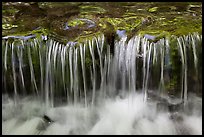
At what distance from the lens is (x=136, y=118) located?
17.3 feet

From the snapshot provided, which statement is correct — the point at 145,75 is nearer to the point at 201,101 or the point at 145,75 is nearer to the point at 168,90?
the point at 168,90

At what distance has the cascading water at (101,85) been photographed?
512cm

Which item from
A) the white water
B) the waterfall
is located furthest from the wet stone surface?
the white water

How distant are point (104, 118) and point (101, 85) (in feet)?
1.66

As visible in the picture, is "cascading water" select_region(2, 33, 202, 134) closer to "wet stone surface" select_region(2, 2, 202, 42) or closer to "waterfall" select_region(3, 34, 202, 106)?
"waterfall" select_region(3, 34, 202, 106)

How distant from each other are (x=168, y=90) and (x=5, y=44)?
257 cm

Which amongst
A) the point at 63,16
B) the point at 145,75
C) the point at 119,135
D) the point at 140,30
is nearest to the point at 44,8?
the point at 63,16

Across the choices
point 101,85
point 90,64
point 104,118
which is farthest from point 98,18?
point 104,118

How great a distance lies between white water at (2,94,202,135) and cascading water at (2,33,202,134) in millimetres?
15

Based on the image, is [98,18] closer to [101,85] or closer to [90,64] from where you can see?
[90,64]

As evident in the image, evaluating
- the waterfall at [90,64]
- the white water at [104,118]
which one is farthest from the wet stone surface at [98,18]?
the white water at [104,118]

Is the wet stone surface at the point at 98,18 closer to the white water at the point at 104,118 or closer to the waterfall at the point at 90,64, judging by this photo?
the waterfall at the point at 90,64

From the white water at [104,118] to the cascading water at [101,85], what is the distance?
0.6 inches

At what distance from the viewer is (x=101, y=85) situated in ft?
17.3
